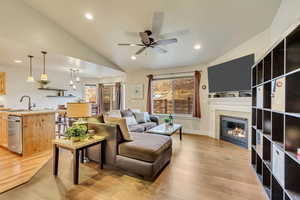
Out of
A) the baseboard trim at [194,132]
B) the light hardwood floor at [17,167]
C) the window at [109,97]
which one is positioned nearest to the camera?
the light hardwood floor at [17,167]

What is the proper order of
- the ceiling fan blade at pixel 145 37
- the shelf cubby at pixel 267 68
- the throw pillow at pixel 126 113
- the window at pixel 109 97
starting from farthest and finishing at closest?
the window at pixel 109 97, the throw pillow at pixel 126 113, the ceiling fan blade at pixel 145 37, the shelf cubby at pixel 267 68

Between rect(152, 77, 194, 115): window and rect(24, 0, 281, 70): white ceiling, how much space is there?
148 cm

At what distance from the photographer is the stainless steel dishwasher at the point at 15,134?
9.89 feet

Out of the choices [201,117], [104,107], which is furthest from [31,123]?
[201,117]

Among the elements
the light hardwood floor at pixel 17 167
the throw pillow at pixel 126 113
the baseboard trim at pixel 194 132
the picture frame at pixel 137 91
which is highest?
the picture frame at pixel 137 91

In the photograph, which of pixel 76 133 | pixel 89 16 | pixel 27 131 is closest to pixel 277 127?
pixel 76 133

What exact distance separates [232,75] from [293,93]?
2.66m

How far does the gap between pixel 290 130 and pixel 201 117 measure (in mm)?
3752

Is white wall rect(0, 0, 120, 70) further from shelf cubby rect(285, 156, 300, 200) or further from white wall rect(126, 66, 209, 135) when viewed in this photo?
shelf cubby rect(285, 156, 300, 200)

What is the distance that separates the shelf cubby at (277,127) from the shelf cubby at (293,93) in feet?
0.93

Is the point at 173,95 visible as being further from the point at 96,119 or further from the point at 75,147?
the point at 75,147

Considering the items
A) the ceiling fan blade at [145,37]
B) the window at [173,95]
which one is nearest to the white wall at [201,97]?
the window at [173,95]

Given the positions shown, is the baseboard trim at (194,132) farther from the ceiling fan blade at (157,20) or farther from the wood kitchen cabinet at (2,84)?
the wood kitchen cabinet at (2,84)

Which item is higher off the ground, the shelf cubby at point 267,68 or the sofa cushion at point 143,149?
the shelf cubby at point 267,68
